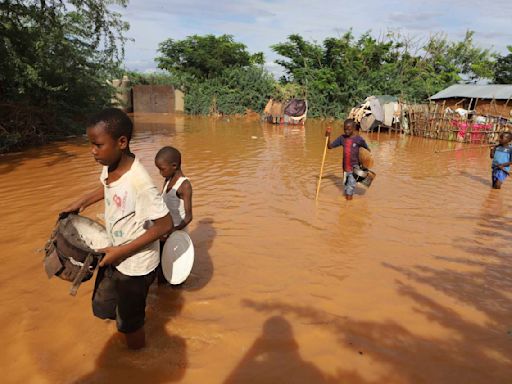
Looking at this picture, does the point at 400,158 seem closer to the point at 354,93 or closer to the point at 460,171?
the point at 460,171

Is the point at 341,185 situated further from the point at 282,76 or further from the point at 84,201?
the point at 282,76

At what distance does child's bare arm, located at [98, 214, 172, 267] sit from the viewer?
2236 millimetres

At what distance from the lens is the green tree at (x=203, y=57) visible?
28516mm

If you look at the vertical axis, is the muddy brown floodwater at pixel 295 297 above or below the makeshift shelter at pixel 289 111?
below

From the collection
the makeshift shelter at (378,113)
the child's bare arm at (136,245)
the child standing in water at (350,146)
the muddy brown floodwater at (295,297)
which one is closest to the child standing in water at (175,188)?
the muddy brown floodwater at (295,297)

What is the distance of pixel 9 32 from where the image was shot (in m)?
9.48

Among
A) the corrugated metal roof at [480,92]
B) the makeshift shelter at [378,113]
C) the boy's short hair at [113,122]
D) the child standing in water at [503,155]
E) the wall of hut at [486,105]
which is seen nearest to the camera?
the boy's short hair at [113,122]

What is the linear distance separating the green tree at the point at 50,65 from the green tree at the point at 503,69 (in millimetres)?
26321

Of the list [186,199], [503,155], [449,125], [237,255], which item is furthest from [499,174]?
[449,125]

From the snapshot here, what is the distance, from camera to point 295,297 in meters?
3.63

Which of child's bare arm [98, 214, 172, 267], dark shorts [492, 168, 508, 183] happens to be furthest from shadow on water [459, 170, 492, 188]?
child's bare arm [98, 214, 172, 267]

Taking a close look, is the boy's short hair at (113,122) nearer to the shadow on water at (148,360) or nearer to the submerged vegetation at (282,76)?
the shadow on water at (148,360)

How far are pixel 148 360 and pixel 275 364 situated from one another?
0.90 m

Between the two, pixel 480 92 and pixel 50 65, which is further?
pixel 480 92
